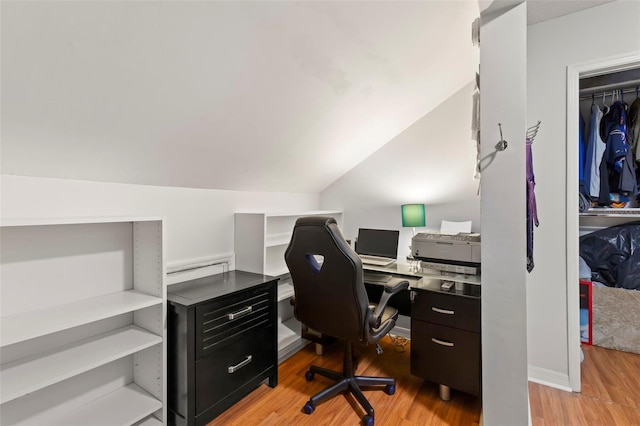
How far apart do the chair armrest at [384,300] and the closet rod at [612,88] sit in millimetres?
2398

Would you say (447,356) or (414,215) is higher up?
(414,215)

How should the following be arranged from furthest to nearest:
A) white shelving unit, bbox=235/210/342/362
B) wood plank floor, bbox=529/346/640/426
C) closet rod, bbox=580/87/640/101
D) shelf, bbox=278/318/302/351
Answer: closet rod, bbox=580/87/640/101 < shelf, bbox=278/318/302/351 < white shelving unit, bbox=235/210/342/362 < wood plank floor, bbox=529/346/640/426

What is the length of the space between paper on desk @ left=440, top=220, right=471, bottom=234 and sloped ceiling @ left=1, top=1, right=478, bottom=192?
41.0 inches

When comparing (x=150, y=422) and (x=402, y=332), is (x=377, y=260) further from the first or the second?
(x=150, y=422)

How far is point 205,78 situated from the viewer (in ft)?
4.83

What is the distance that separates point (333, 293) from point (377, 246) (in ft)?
3.73

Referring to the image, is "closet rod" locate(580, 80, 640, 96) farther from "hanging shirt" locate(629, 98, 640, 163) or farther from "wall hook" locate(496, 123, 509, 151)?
"wall hook" locate(496, 123, 509, 151)

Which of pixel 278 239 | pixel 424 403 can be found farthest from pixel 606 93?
pixel 278 239

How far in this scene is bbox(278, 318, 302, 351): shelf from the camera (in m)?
2.59

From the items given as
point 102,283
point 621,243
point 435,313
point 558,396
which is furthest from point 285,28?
point 621,243

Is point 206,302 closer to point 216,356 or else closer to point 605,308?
point 216,356

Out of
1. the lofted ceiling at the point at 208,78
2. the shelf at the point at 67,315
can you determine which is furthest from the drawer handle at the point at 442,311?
the shelf at the point at 67,315

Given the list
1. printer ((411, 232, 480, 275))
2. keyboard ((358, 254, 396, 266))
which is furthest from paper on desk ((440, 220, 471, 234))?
keyboard ((358, 254, 396, 266))

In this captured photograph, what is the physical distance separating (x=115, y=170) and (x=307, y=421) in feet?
5.80
